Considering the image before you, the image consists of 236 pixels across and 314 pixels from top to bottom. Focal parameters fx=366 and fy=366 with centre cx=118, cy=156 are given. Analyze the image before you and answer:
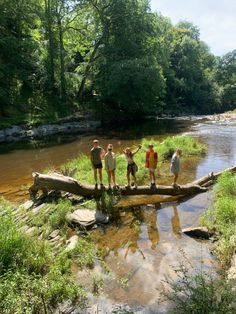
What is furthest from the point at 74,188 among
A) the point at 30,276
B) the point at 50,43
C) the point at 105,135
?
the point at 50,43

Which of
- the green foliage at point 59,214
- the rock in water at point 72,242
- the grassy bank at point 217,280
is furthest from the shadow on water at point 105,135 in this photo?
the grassy bank at point 217,280

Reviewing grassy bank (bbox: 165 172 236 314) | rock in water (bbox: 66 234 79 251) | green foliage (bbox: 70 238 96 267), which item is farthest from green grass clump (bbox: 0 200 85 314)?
grassy bank (bbox: 165 172 236 314)

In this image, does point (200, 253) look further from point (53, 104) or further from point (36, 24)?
point (36, 24)

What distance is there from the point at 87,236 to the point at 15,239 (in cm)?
279

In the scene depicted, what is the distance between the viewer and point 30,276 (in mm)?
7887

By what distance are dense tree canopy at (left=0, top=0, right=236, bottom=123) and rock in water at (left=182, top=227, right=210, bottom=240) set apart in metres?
29.2

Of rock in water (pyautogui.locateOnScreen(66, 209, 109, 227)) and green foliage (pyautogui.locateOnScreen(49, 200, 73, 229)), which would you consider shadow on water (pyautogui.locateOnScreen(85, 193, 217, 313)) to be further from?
green foliage (pyautogui.locateOnScreen(49, 200, 73, 229))

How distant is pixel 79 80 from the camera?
46.3 m

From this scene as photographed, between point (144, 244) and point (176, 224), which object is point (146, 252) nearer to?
point (144, 244)

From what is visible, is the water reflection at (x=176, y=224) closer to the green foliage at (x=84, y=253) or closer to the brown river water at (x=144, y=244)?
the brown river water at (x=144, y=244)

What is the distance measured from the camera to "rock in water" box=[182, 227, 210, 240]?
35.8 ft

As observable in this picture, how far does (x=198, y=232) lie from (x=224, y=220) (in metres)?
0.88

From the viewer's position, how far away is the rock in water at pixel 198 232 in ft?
35.8

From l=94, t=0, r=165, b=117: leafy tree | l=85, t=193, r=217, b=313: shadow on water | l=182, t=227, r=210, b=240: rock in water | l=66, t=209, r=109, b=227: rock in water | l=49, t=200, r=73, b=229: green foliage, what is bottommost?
l=85, t=193, r=217, b=313: shadow on water
